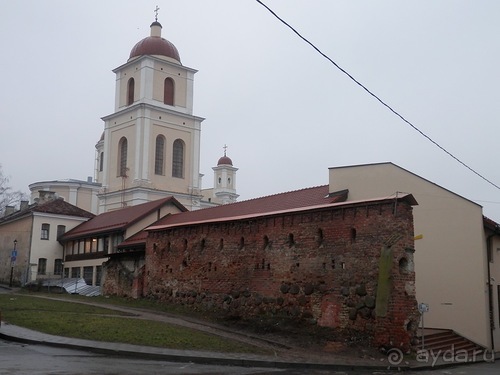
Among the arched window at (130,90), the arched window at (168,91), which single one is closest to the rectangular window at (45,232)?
the arched window at (130,90)

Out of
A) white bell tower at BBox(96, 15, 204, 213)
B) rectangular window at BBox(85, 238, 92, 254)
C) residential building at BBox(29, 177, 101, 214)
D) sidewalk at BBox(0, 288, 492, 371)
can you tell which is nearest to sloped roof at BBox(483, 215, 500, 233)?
sidewalk at BBox(0, 288, 492, 371)

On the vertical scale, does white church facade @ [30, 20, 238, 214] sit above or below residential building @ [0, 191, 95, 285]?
above

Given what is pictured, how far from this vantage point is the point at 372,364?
16297mm

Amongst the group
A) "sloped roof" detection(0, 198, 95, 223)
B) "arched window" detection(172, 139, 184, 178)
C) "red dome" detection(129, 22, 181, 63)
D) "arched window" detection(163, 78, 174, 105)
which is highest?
"red dome" detection(129, 22, 181, 63)

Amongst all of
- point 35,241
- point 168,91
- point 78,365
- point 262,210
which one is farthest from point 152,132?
point 78,365

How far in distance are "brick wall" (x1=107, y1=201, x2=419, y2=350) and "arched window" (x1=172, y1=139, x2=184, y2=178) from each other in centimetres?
3680

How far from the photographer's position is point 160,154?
6100cm

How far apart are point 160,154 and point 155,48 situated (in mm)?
10697

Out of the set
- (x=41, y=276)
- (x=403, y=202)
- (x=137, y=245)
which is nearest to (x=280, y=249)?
(x=403, y=202)

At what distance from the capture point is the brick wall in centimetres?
1788

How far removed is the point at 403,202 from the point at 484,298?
28.0 feet

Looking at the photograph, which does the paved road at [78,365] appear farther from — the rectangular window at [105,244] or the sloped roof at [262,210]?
the rectangular window at [105,244]

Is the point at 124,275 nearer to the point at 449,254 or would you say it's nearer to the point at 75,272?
the point at 449,254

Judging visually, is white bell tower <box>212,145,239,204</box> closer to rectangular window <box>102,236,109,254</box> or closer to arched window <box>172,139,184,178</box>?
arched window <box>172,139,184,178</box>
